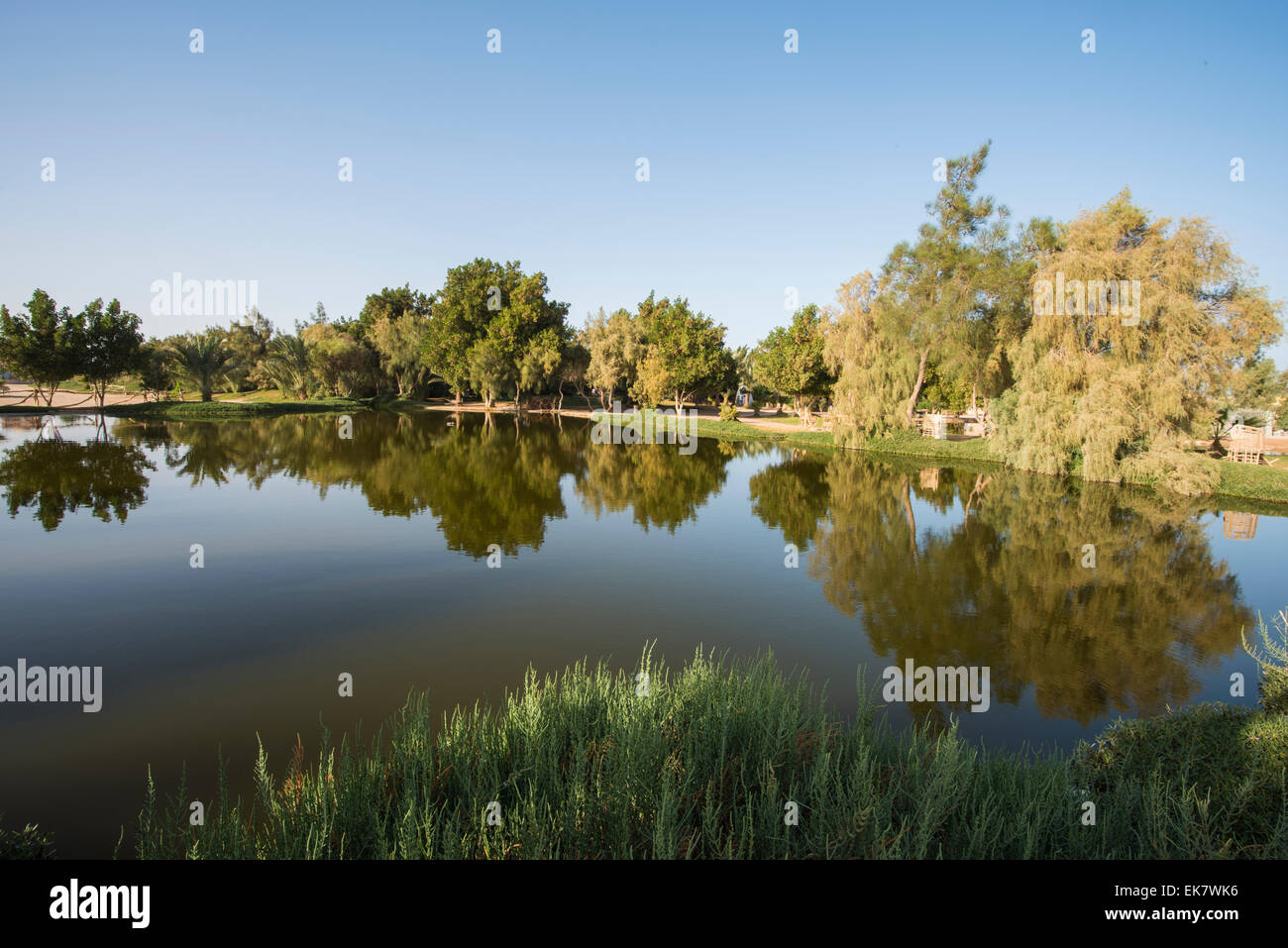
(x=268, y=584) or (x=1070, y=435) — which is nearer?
(x=268, y=584)

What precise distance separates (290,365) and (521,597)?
206 ft

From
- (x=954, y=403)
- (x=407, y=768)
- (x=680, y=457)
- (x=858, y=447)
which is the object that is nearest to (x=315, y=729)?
(x=407, y=768)

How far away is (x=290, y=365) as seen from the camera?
6431 centimetres

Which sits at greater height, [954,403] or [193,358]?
[193,358]

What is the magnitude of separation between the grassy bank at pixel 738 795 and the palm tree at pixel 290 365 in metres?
66.2

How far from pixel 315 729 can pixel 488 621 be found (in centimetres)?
363

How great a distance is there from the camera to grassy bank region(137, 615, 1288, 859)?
4230 millimetres

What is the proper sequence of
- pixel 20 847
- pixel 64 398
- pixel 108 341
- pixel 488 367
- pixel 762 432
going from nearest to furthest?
pixel 20 847
pixel 762 432
pixel 108 341
pixel 488 367
pixel 64 398

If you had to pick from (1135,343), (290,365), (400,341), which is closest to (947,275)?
(1135,343)

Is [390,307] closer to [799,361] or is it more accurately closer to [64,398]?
[64,398]

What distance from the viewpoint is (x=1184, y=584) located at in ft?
43.8

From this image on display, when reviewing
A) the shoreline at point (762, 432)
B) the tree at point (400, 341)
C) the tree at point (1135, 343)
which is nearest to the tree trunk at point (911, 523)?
the tree at point (1135, 343)

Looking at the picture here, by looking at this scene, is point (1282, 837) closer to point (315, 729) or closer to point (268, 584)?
point (315, 729)

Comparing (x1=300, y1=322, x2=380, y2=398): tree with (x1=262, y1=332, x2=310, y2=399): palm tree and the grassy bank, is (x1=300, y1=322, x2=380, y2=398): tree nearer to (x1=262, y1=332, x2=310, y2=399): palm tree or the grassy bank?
(x1=262, y1=332, x2=310, y2=399): palm tree
